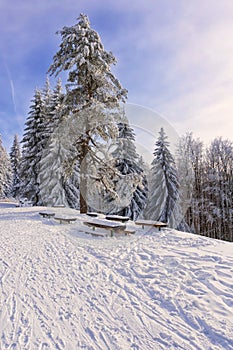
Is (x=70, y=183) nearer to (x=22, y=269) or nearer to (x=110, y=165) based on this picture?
(x=110, y=165)

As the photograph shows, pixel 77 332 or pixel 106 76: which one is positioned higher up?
pixel 106 76

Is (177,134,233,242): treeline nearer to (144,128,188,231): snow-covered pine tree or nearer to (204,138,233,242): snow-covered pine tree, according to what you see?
(204,138,233,242): snow-covered pine tree

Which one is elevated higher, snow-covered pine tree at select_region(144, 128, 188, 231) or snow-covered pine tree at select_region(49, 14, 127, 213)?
snow-covered pine tree at select_region(49, 14, 127, 213)

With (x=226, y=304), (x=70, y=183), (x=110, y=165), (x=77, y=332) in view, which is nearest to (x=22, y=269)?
(x=77, y=332)

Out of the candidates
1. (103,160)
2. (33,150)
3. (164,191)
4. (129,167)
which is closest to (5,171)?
(33,150)

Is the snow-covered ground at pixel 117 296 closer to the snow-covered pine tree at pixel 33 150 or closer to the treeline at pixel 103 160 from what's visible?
the treeline at pixel 103 160

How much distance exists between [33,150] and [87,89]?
11.8 m

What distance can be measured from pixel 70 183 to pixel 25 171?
196 inches

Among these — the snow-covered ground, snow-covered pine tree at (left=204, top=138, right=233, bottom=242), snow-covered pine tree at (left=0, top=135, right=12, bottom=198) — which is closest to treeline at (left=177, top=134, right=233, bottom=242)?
snow-covered pine tree at (left=204, top=138, right=233, bottom=242)

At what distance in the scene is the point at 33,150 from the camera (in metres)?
23.0

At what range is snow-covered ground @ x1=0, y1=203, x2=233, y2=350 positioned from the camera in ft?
9.44

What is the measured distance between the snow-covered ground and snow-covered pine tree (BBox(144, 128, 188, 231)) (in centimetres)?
1401

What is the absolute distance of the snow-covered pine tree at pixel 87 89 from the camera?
12.9 meters

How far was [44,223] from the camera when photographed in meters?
11.5
